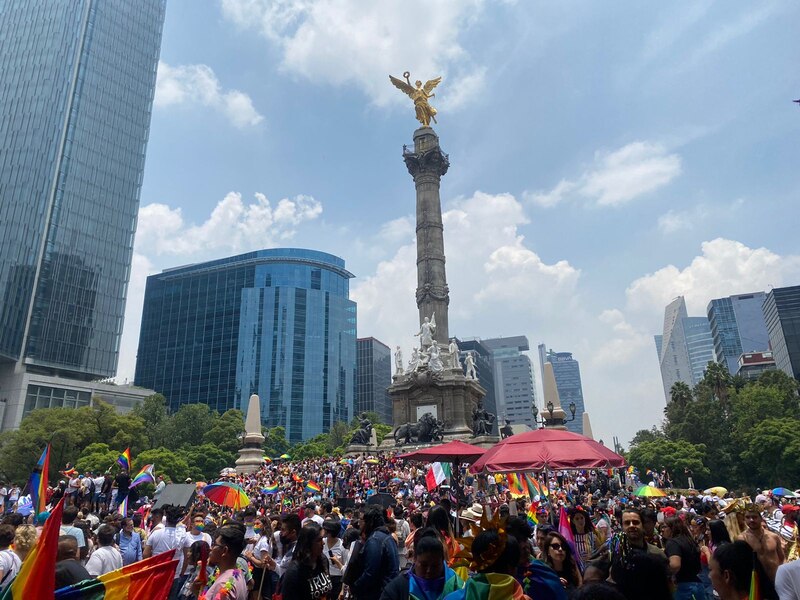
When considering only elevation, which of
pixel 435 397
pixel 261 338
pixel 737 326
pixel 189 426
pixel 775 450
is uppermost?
pixel 737 326

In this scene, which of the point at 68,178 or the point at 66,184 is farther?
the point at 68,178

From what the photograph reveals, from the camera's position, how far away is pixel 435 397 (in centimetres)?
4256

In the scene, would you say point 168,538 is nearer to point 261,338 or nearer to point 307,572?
point 307,572

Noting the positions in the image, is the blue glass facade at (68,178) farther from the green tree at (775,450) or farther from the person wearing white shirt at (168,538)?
the green tree at (775,450)

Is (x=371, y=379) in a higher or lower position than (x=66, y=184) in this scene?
lower

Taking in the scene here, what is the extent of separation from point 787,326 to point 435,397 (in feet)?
244

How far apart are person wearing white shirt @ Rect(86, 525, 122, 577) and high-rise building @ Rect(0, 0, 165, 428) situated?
237 feet

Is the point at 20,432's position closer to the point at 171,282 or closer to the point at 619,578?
the point at 619,578

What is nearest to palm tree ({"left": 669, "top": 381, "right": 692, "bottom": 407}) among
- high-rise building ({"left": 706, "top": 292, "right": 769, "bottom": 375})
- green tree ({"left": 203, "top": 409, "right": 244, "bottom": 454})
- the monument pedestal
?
the monument pedestal

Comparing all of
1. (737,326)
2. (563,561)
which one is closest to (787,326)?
(737,326)

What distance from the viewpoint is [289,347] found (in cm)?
10644

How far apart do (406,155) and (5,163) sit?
61.4 metres

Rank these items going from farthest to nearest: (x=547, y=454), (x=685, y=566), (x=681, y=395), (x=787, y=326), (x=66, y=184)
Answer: (x=787, y=326)
(x=66, y=184)
(x=681, y=395)
(x=547, y=454)
(x=685, y=566)

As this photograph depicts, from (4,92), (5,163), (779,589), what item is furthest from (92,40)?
(779,589)
